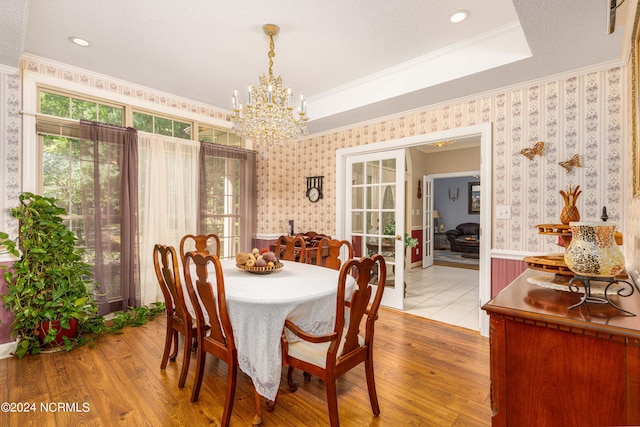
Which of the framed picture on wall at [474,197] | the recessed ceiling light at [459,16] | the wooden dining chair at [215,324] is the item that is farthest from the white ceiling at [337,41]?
the framed picture on wall at [474,197]

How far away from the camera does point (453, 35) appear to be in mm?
2602

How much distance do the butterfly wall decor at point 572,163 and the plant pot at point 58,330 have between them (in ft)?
15.0

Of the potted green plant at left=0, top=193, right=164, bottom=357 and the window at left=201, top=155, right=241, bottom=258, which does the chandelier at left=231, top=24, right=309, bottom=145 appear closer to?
the window at left=201, top=155, right=241, bottom=258

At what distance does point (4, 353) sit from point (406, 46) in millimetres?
4388

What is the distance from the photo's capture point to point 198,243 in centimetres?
329

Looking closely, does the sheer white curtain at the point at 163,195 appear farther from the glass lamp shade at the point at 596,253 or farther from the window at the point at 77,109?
the glass lamp shade at the point at 596,253

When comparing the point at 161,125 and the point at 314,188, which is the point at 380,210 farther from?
the point at 161,125

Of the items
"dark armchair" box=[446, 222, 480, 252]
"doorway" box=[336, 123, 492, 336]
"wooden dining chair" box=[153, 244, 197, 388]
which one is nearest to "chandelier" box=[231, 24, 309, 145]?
"wooden dining chair" box=[153, 244, 197, 388]

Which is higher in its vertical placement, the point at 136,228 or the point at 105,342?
the point at 136,228

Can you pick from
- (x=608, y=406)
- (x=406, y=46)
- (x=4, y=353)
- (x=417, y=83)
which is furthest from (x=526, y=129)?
(x=4, y=353)

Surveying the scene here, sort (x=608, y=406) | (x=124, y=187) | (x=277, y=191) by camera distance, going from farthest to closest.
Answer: (x=277, y=191), (x=124, y=187), (x=608, y=406)

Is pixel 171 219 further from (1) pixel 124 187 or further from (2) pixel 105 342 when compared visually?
(2) pixel 105 342

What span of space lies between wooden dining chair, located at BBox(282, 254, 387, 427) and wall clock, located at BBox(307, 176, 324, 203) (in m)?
2.85

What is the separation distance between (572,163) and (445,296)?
251 cm
